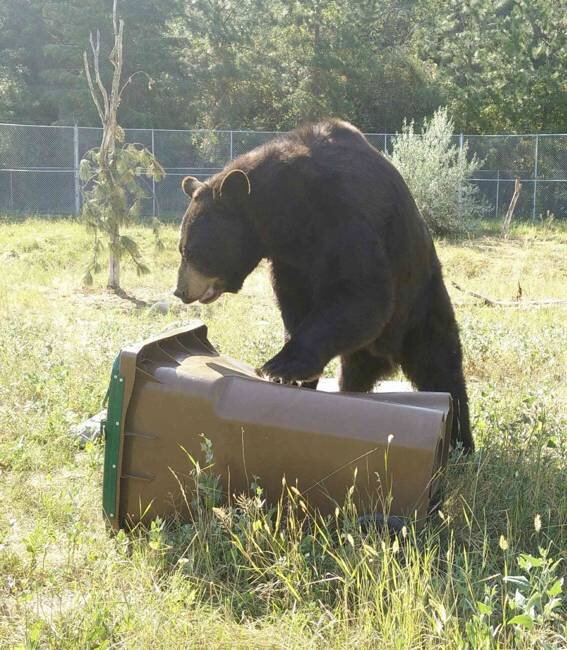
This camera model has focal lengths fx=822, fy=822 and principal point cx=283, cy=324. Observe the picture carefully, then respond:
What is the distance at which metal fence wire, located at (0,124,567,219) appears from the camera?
→ 23.1 m

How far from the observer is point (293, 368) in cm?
380

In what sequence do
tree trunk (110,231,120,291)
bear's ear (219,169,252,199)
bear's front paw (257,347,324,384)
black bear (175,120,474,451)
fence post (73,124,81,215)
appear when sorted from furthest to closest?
fence post (73,124,81,215) < tree trunk (110,231,120,291) < bear's ear (219,169,252,199) < black bear (175,120,474,451) < bear's front paw (257,347,324,384)

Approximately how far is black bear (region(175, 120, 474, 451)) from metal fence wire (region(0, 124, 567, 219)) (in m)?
19.0

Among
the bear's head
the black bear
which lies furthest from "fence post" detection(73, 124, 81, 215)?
the bear's head

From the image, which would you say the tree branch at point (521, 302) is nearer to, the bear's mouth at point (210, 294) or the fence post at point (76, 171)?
the bear's mouth at point (210, 294)

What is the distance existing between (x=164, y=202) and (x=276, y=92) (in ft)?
30.0

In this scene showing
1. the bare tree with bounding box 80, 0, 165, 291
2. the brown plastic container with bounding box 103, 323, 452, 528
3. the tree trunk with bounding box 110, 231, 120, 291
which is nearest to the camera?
the brown plastic container with bounding box 103, 323, 452, 528

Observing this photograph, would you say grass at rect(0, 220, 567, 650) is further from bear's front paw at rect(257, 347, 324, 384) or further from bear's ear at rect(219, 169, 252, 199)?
bear's ear at rect(219, 169, 252, 199)

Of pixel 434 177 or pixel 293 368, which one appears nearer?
pixel 293 368

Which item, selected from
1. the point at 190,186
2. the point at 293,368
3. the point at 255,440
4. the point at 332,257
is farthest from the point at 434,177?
the point at 255,440

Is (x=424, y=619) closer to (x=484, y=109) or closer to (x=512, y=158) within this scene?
(x=512, y=158)

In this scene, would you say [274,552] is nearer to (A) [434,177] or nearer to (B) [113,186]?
(B) [113,186]

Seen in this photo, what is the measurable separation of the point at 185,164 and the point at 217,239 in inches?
821

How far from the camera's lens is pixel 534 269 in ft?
48.9
